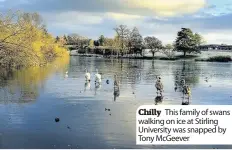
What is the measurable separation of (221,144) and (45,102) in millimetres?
11963

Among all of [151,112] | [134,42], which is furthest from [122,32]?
[151,112]

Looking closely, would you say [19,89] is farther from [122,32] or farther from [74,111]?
[122,32]

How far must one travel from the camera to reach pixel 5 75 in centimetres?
3997

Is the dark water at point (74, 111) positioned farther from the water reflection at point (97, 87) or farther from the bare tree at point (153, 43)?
the bare tree at point (153, 43)

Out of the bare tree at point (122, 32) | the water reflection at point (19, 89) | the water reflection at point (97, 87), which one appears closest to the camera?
the water reflection at point (19, 89)

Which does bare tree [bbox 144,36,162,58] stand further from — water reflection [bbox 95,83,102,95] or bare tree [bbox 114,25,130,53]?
water reflection [bbox 95,83,102,95]

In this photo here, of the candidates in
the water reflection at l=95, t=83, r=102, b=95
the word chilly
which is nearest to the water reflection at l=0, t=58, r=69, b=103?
the water reflection at l=95, t=83, r=102, b=95

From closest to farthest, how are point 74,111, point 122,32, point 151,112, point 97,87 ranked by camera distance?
1. point 151,112
2. point 74,111
3. point 97,87
4. point 122,32

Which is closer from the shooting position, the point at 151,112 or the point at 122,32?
the point at 151,112

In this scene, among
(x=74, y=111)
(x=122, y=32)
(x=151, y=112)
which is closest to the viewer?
(x=151, y=112)

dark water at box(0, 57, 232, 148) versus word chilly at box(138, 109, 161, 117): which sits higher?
word chilly at box(138, 109, 161, 117)

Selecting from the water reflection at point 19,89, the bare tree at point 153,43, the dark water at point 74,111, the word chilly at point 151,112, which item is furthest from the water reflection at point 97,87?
the bare tree at point 153,43

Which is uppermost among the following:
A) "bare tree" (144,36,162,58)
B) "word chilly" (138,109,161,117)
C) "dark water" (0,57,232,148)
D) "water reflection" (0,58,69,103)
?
"bare tree" (144,36,162,58)

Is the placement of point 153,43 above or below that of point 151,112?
above
